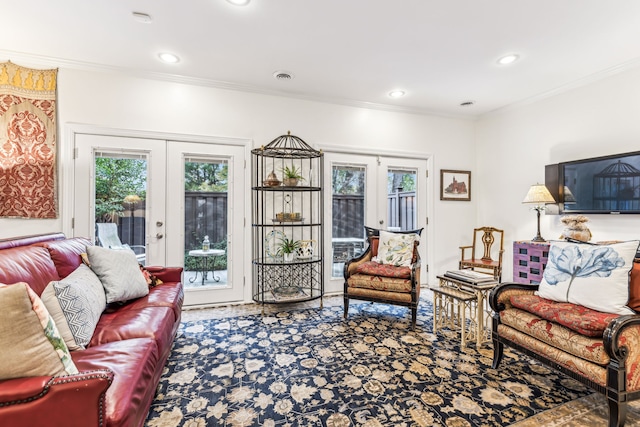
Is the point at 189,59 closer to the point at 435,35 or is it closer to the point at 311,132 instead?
the point at 311,132

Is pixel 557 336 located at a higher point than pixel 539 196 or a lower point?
lower

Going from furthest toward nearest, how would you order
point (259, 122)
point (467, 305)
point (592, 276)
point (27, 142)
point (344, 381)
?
1. point (259, 122)
2. point (27, 142)
3. point (467, 305)
4. point (344, 381)
5. point (592, 276)

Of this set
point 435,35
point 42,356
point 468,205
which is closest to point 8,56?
point 42,356

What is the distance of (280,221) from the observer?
12.2ft

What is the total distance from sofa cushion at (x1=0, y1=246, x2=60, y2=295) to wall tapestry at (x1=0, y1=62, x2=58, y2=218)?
1601 mm

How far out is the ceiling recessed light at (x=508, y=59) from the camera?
3068 millimetres

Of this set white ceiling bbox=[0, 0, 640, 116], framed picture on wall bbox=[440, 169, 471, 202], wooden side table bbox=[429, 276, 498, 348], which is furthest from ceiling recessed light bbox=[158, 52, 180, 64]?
framed picture on wall bbox=[440, 169, 471, 202]

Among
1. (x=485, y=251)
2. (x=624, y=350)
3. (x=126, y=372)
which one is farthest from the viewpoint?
(x=485, y=251)

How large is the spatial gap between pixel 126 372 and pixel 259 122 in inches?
124

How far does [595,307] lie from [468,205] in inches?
128

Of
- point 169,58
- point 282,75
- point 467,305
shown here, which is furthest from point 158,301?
point 282,75

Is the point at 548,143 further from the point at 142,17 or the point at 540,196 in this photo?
the point at 142,17

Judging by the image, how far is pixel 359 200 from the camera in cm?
441

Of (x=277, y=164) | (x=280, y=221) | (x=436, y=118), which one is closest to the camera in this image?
(x=280, y=221)
